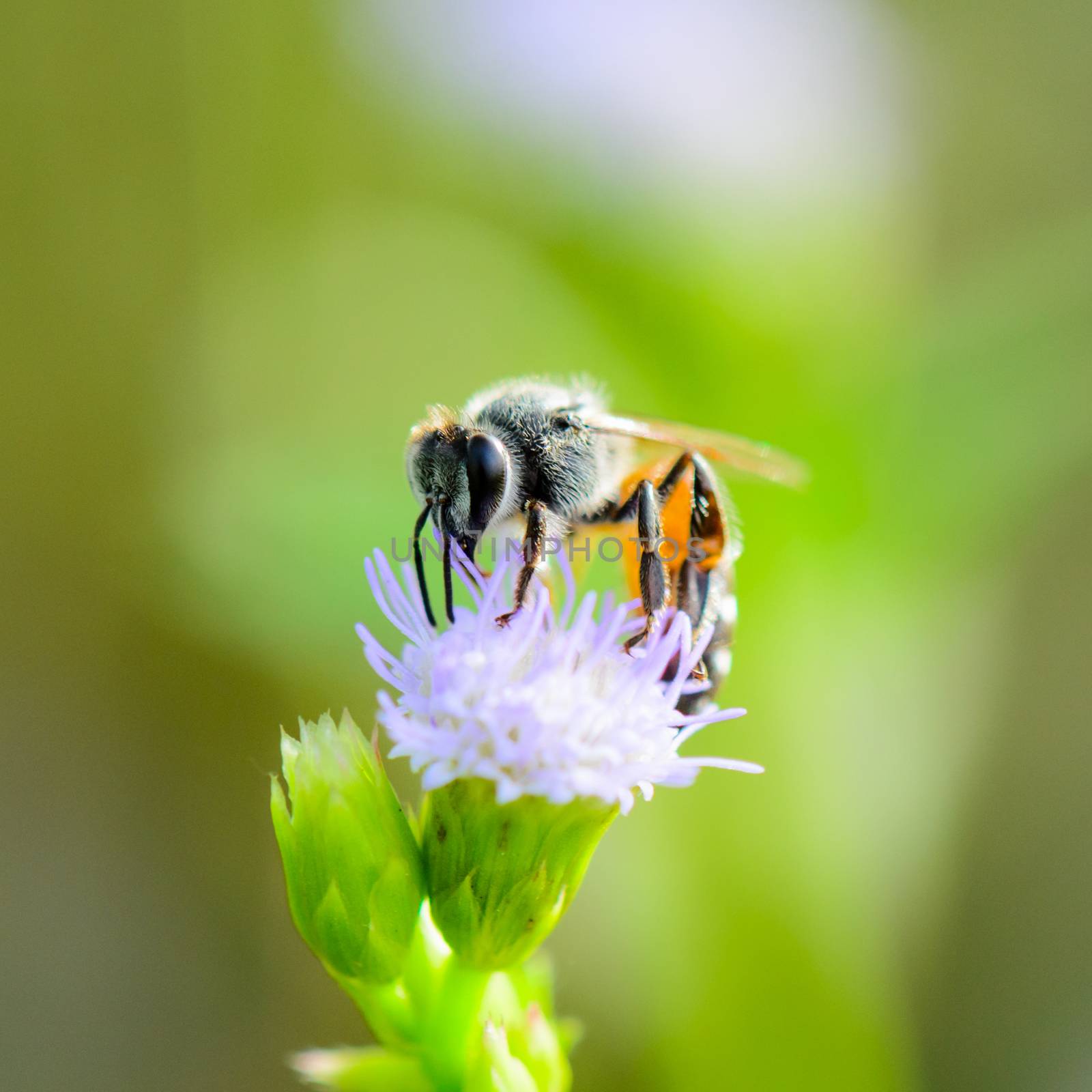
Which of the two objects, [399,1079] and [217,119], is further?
[217,119]

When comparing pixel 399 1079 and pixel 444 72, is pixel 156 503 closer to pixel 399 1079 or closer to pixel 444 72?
pixel 444 72

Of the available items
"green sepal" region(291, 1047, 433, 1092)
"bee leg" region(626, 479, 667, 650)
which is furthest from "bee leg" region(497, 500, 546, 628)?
"green sepal" region(291, 1047, 433, 1092)

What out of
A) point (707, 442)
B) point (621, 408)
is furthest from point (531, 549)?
point (621, 408)

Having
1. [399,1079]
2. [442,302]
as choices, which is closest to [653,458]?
[399,1079]

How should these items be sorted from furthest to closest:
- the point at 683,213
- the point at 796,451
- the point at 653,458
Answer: the point at 683,213 < the point at 796,451 < the point at 653,458

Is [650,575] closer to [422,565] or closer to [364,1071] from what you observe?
[422,565]

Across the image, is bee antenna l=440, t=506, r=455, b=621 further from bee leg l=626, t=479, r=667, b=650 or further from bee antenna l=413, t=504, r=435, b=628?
bee leg l=626, t=479, r=667, b=650

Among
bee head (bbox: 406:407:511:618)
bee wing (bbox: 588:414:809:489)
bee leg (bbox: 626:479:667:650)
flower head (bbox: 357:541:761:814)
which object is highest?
bee wing (bbox: 588:414:809:489)
